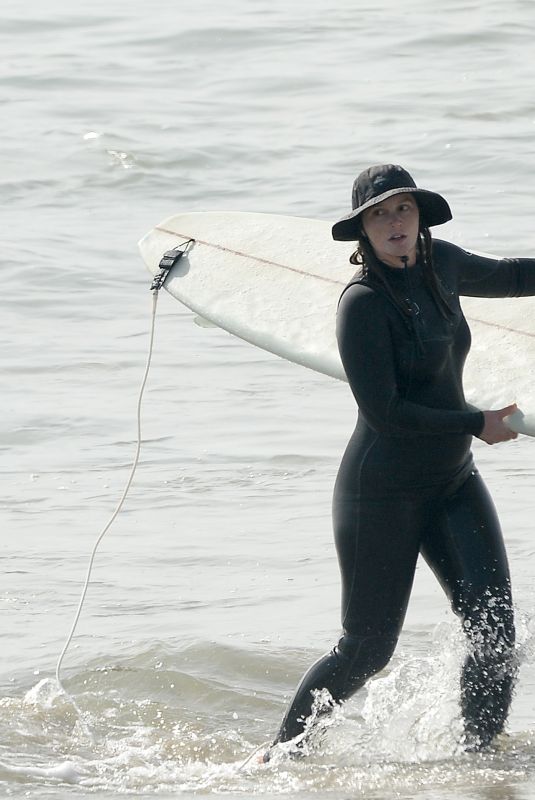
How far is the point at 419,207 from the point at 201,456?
334 cm

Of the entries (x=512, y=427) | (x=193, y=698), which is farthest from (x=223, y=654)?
(x=512, y=427)

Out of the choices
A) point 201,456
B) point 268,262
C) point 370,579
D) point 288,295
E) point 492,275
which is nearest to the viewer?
point 370,579

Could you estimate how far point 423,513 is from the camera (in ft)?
11.8

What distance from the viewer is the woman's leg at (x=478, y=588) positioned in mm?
3545

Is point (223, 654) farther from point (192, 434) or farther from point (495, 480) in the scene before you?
point (192, 434)

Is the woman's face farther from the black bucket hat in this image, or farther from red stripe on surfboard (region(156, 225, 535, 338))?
red stripe on surfboard (region(156, 225, 535, 338))

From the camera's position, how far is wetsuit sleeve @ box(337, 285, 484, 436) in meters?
3.36

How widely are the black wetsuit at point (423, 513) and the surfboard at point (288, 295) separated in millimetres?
625

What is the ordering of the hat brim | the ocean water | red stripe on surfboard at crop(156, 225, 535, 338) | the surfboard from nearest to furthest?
the hat brim → the ocean water → the surfboard → red stripe on surfboard at crop(156, 225, 535, 338)

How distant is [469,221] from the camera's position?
36.1ft

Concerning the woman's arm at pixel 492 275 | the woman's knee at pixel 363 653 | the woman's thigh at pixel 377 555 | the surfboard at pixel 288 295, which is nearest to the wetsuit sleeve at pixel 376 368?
the woman's thigh at pixel 377 555

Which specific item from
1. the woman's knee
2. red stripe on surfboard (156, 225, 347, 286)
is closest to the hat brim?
the woman's knee

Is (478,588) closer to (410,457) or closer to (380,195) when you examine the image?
(410,457)

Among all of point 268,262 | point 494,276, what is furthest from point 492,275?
point 268,262
